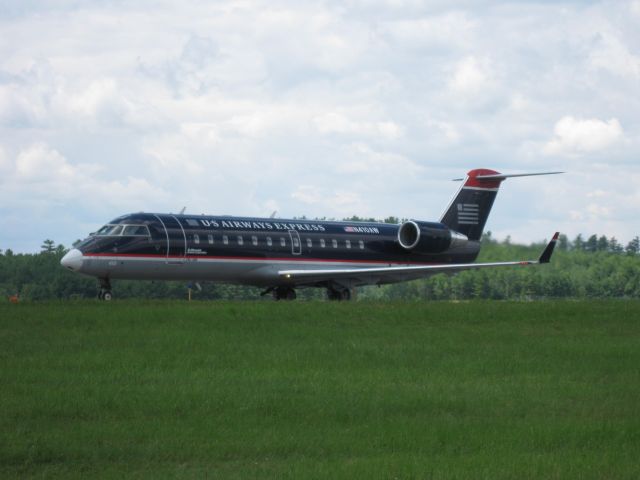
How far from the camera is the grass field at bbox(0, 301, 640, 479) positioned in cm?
1397

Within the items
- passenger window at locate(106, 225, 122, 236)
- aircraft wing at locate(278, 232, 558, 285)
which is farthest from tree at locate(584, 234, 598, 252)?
passenger window at locate(106, 225, 122, 236)

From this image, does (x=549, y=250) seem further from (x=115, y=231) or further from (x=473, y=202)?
(x=115, y=231)

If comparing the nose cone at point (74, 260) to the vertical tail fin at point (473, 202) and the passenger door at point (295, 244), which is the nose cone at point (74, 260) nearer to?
the passenger door at point (295, 244)

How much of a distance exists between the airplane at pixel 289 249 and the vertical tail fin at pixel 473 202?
4 centimetres

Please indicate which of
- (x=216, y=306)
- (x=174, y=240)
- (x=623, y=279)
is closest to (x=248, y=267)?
(x=174, y=240)

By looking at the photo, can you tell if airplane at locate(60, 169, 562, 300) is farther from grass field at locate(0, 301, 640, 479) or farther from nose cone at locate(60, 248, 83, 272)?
grass field at locate(0, 301, 640, 479)

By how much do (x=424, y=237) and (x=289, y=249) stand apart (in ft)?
20.6

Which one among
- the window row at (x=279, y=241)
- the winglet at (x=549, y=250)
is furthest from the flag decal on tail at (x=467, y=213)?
the winglet at (x=549, y=250)

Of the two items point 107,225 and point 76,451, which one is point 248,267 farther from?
point 76,451

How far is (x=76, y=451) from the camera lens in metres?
14.1

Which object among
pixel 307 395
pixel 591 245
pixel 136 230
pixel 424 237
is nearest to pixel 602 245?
pixel 591 245

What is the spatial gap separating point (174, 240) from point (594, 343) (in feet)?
54.5

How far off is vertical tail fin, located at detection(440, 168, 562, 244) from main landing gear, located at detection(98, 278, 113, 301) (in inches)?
666

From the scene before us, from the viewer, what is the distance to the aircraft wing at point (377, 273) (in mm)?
40500
